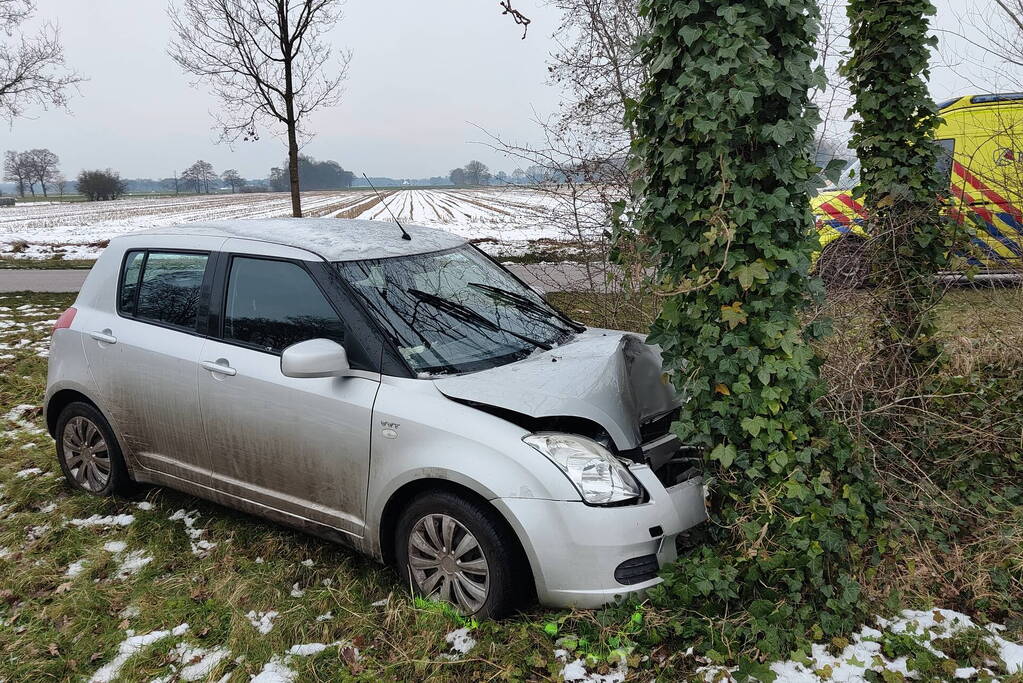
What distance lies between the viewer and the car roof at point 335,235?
13.7 feet

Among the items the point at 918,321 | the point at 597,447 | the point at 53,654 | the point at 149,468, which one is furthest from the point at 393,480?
the point at 918,321

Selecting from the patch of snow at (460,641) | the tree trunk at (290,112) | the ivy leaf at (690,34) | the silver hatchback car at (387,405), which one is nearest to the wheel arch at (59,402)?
the silver hatchback car at (387,405)

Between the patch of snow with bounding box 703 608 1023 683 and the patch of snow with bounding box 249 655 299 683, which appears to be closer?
the patch of snow with bounding box 703 608 1023 683

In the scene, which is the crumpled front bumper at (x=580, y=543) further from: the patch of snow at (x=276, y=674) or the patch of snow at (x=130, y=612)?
the patch of snow at (x=130, y=612)

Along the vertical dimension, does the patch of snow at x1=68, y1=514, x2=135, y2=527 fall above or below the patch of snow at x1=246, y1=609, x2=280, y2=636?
above

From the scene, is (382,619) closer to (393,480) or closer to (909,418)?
(393,480)

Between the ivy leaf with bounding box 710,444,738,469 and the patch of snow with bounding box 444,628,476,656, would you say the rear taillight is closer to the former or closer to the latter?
the patch of snow with bounding box 444,628,476,656

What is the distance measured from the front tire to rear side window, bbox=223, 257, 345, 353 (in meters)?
0.96

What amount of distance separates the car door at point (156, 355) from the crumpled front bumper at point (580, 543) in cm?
204

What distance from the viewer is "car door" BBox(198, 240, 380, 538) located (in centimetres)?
372

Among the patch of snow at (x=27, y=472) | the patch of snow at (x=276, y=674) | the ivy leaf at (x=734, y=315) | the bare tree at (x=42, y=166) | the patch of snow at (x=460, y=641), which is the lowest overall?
the patch of snow at (x=276, y=674)

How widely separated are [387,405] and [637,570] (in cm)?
129

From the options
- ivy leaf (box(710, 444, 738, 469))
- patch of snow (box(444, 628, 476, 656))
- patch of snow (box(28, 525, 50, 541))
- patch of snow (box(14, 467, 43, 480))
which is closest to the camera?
patch of snow (box(444, 628, 476, 656))

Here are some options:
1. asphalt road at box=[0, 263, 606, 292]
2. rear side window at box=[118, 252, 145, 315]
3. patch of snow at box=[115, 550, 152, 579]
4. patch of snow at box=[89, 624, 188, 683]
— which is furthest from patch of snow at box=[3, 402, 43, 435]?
asphalt road at box=[0, 263, 606, 292]
